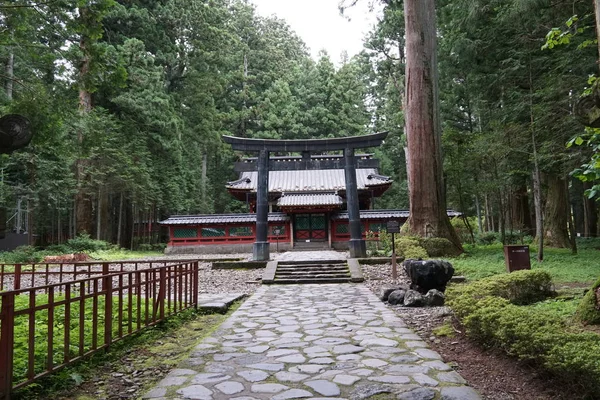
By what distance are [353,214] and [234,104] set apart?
2442cm

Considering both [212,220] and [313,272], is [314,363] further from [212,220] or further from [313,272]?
[212,220]

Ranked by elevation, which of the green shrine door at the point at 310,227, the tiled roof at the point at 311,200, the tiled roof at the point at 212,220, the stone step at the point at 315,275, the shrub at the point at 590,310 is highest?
the tiled roof at the point at 311,200

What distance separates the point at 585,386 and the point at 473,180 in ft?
43.5

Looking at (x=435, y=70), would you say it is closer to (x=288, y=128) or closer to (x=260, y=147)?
(x=260, y=147)

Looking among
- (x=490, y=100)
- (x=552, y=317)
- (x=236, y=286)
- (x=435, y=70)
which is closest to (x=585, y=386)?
(x=552, y=317)

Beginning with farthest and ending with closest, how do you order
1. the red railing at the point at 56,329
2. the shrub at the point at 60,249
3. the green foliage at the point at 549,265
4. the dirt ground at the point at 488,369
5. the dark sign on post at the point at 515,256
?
1. the shrub at the point at 60,249
2. the green foliage at the point at 549,265
3. the dark sign on post at the point at 515,256
4. the dirt ground at the point at 488,369
5. the red railing at the point at 56,329

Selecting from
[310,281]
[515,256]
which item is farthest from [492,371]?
[310,281]

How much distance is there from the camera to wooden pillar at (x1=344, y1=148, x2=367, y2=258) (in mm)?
13352

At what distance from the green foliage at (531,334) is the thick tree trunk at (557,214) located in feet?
38.9

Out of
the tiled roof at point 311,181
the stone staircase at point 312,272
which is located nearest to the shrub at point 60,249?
the tiled roof at point 311,181

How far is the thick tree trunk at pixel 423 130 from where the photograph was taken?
12477 mm

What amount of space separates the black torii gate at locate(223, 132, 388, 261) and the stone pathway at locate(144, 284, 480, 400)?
7.04 m

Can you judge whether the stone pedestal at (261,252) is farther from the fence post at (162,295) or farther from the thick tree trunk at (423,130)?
the fence post at (162,295)

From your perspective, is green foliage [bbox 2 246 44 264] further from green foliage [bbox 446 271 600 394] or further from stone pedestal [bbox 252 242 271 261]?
green foliage [bbox 446 271 600 394]
